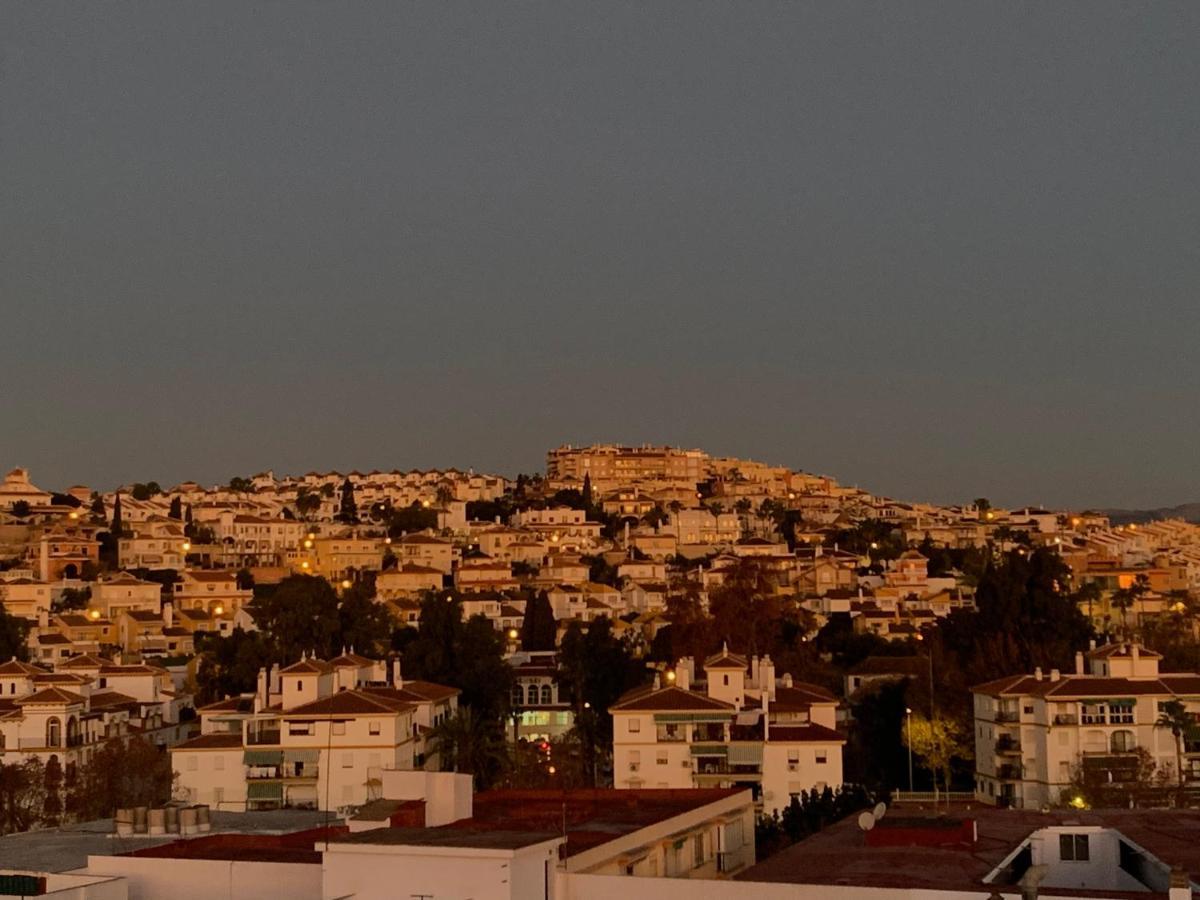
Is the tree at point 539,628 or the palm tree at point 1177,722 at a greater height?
the tree at point 539,628

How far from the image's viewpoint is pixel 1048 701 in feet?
162

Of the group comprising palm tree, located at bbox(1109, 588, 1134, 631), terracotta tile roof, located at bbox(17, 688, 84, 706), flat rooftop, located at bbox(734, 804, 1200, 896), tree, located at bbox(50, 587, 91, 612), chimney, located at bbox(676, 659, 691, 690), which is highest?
tree, located at bbox(50, 587, 91, 612)

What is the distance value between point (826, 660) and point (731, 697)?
89.7ft

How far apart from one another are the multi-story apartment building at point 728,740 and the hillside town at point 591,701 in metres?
0.08

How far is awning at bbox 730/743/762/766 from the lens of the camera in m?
46.0

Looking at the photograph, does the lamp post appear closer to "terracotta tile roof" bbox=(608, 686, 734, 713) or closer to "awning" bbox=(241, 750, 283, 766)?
"terracotta tile roof" bbox=(608, 686, 734, 713)

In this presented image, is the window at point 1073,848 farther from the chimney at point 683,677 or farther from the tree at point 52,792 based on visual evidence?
the tree at point 52,792

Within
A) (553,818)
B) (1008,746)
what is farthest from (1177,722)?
(553,818)

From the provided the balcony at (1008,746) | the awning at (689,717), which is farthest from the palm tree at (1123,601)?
the awning at (689,717)

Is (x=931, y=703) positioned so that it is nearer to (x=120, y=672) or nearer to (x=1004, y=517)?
(x=120, y=672)

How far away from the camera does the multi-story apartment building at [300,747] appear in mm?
47375

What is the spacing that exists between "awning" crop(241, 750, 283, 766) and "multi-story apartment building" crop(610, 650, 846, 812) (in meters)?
8.86

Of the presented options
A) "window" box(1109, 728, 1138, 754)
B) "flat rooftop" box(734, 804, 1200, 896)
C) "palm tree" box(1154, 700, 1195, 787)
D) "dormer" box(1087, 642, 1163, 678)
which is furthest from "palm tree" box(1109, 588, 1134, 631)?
"flat rooftop" box(734, 804, 1200, 896)

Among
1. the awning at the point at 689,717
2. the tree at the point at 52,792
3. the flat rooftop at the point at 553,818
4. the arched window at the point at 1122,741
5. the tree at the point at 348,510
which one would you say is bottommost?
the tree at the point at 52,792
